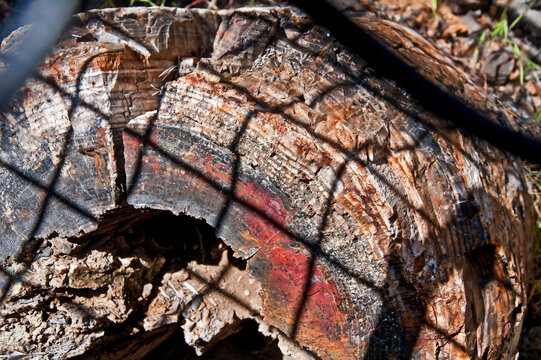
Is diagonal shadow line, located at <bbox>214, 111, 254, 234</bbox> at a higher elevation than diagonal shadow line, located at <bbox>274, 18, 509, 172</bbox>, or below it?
below

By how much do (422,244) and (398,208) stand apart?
0.12 m

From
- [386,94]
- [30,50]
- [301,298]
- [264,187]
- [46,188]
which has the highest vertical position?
[386,94]

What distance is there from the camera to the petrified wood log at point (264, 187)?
3.77 feet

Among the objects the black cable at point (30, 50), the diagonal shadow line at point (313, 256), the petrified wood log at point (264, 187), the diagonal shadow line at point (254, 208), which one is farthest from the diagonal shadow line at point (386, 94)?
the black cable at point (30, 50)

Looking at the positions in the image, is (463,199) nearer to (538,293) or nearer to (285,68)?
(285,68)

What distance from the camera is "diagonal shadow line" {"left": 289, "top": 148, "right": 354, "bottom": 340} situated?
1.12 meters

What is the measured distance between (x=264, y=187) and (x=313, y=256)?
0.23 meters

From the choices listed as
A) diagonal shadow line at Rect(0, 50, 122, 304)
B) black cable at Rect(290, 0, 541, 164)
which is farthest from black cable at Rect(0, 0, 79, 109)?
black cable at Rect(290, 0, 541, 164)

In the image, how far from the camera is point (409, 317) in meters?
1.18

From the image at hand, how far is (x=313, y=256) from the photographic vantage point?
3.90ft

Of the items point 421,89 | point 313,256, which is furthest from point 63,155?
point 421,89

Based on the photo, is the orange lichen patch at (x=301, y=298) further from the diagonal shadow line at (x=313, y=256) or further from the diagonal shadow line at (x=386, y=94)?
the diagonal shadow line at (x=386, y=94)

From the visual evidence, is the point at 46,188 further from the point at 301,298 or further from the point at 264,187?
the point at 301,298

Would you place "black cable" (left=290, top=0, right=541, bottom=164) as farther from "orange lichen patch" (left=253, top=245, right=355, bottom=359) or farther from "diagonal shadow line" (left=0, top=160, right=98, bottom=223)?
"diagonal shadow line" (left=0, top=160, right=98, bottom=223)
